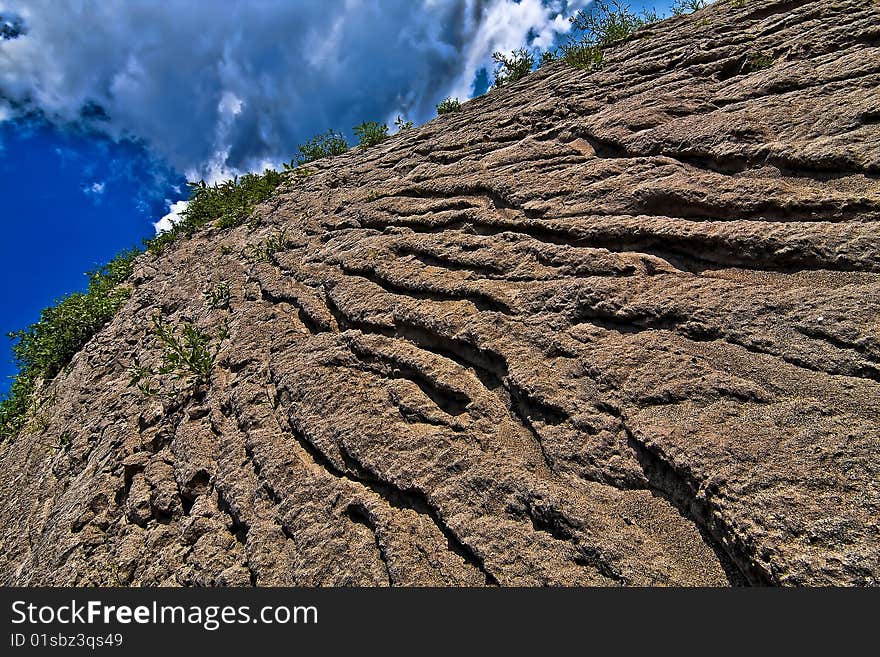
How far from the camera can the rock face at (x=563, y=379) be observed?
2281mm

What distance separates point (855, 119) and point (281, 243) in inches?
216

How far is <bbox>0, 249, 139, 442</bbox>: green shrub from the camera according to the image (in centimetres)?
708

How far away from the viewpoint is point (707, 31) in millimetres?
5594

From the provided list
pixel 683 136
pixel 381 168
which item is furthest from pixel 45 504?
pixel 683 136

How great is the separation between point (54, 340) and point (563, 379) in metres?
8.21

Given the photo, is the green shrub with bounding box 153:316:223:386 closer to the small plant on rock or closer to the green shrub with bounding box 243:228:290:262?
the small plant on rock

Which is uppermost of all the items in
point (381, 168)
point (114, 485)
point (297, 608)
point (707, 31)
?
point (381, 168)

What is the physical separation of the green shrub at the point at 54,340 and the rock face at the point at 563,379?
187 centimetres

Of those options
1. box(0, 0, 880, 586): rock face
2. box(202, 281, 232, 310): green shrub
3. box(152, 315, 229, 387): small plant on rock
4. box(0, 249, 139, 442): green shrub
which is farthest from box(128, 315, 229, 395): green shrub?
box(0, 249, 139, 442): green shrub

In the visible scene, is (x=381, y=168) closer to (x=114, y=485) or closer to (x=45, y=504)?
(x=114, y=485)

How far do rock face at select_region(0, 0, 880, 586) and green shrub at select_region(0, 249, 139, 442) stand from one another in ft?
6.15

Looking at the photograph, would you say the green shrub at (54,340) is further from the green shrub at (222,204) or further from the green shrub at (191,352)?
the green shrub at (191,352)

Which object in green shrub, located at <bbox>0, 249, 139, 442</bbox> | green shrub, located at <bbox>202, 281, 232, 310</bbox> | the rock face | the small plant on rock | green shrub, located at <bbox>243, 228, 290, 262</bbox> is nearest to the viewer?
the rock face

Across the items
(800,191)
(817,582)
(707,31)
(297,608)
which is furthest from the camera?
(707,31)
